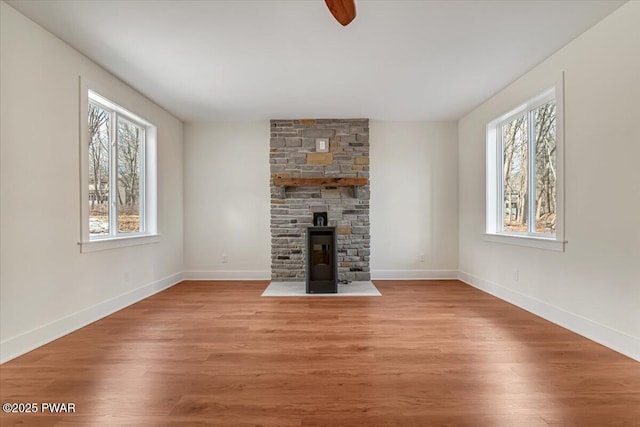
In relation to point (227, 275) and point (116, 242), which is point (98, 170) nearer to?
point (116, 242)

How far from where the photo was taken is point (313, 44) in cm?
290

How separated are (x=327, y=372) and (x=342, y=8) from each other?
82.0 inches

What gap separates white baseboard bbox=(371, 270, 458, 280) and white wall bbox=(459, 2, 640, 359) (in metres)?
1.75

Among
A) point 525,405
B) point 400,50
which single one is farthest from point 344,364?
point 400,50

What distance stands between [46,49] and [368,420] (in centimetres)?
352

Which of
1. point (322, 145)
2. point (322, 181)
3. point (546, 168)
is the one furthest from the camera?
point (322, 145)

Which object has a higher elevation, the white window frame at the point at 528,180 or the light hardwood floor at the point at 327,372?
the white window frame at the point at 528,180

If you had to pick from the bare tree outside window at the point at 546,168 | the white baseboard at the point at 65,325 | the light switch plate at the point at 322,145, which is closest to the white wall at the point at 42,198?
the white baseboard at the point at 65,325

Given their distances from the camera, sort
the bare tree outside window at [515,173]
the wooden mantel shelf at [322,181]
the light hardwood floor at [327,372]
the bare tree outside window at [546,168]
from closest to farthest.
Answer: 1. the light hardwood floor at [327,372]
2. the bare tree outside window at [546,168]
3. the bare tree outside window at [515,173]
4. the wooden mantel shelf at [322,181]

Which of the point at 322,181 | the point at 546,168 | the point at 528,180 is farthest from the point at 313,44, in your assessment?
the point at 528,180

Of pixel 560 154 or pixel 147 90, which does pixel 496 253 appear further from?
pixel 147 90

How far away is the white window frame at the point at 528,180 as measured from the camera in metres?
3.06

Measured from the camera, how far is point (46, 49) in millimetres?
2699

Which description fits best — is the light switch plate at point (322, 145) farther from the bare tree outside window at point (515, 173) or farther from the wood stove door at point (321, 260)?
the bare tree outside window at point (515, 173)
